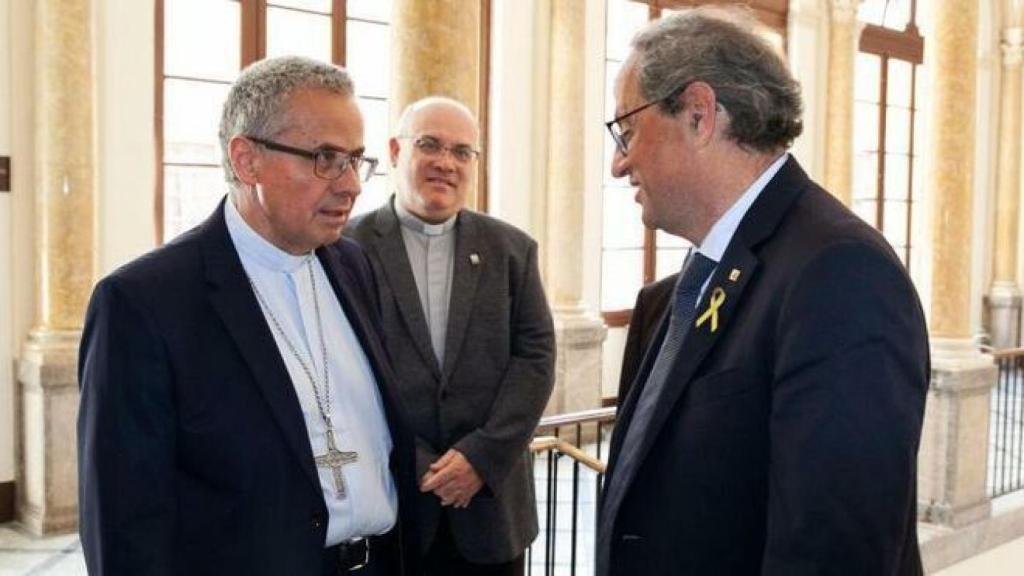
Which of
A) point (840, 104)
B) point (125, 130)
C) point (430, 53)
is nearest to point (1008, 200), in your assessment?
point (840, 104)

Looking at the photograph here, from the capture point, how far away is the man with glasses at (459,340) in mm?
2652

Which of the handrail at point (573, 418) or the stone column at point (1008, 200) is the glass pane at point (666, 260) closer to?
the stone column at point (1008, 200)

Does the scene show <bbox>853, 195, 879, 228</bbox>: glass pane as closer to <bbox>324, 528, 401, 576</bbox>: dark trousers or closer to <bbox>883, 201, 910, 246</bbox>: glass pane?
<bbox>883, 201, 910, 246</bbox>: glass pane

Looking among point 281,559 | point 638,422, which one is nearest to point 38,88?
point 281,559

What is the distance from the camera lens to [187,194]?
679 cm

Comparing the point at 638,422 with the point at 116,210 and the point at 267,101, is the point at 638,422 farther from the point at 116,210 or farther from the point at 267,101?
the point at 116,210

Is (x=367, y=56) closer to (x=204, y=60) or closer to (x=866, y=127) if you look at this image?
(x=204, y=60)

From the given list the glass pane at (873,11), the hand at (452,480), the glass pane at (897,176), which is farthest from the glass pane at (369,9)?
the glass pane at (897,176)

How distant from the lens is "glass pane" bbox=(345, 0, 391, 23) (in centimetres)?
759

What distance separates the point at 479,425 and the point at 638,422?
109 cm

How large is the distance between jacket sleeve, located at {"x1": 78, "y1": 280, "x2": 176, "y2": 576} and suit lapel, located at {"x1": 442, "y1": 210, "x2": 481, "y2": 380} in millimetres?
1025

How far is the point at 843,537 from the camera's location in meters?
1.39

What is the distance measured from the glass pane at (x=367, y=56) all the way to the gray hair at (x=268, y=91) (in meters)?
5.71

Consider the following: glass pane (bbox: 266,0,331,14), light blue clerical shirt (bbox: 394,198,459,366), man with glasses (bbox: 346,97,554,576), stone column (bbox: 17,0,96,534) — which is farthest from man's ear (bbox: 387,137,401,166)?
glass pane (bbox: 266,0,331,14)
